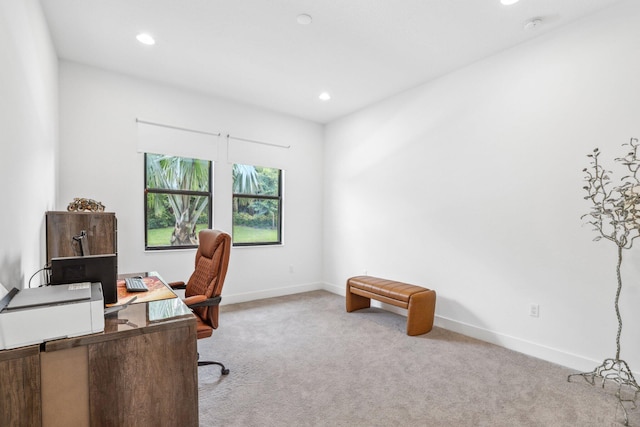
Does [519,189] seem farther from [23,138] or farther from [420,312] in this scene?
[23,138]

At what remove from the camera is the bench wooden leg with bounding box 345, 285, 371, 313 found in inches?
162

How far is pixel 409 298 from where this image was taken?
3.33 meters

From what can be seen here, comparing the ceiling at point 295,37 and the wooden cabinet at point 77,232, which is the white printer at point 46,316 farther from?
the ceiling at point 295,37

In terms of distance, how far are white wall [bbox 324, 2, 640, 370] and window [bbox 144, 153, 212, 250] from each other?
2.42 m

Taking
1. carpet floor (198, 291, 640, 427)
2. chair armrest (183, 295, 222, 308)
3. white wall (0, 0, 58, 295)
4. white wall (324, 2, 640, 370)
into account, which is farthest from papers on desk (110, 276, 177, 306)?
white wall (324, 2, 640, 370)

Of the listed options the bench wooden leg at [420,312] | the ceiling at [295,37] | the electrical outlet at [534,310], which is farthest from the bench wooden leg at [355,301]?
the ceiling at [295,37]

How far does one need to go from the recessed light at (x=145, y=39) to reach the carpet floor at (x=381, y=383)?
2.93 metres

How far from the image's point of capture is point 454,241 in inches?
138

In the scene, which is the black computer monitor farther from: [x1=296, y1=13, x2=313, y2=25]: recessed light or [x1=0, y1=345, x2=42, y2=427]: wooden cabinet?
[x1=296, y1=13, x2=313, y2=25]: recessed light

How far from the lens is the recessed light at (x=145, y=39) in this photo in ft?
9.43

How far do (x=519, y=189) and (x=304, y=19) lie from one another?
2468 mm

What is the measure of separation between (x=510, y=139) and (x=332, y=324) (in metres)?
2.70

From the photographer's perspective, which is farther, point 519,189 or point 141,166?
point 141,166

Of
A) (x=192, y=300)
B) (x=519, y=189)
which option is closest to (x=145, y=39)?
(x=192, y=300)
